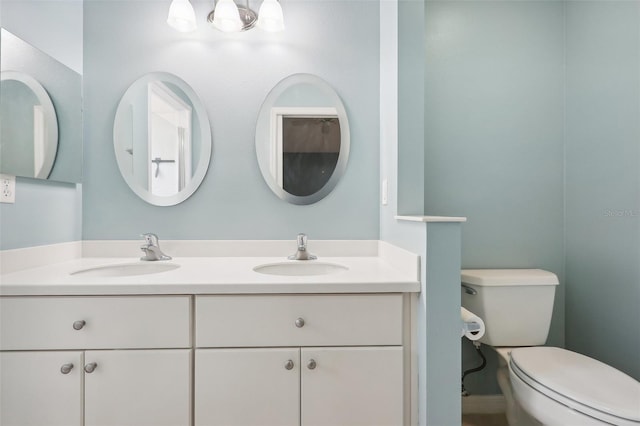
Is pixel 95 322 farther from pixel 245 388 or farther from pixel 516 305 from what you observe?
pixel 516 305

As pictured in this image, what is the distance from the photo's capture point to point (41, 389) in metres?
0.99

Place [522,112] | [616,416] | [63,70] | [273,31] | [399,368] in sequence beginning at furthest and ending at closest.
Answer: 1. [522,112]
2. [273,31]
3. [63,70]
4. [399,368]
5. [616,416]

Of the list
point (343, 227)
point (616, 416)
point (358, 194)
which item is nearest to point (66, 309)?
point (343, 227)

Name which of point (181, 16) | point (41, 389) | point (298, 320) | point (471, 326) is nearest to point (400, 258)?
point (471, 326)

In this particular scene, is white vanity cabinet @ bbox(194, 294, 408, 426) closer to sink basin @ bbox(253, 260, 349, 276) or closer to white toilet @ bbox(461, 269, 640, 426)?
sink basin @ bbox(253, 260, 349, 276)

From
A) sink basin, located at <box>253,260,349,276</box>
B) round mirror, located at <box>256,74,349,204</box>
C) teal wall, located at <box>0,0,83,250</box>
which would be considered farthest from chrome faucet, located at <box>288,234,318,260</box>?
teal wall, located at <box>0,0,83,250</box>

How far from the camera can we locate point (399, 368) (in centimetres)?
104

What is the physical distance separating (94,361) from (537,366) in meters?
1.61

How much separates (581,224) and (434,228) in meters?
1.16

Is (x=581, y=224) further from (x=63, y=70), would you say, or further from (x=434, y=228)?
(x=63, y=70)

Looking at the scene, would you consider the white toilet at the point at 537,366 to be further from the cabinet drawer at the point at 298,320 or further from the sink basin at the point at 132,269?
the sink basin at the point at 132,269

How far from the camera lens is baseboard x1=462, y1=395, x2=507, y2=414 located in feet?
5.43

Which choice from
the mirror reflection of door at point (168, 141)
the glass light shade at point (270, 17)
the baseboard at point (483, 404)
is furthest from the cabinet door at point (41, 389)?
the baseboard at point (483, 404)

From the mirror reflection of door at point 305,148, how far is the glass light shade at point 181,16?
56cm
